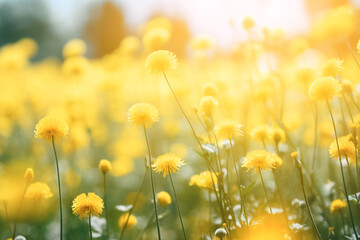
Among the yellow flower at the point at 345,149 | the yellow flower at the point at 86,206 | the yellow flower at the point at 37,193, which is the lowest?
the yellow flower at the point at 86,206

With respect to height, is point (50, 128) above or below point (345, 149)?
above

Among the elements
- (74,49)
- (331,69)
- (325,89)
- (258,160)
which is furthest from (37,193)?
(74,49)

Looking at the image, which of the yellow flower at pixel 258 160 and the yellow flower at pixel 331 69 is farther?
the yellow flower at pixel 331 69

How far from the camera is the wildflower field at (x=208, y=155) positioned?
1392 mm

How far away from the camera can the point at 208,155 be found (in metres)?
1.54

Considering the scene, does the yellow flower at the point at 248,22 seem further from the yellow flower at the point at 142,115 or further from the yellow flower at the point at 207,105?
the yellow flower at the point at 142,115

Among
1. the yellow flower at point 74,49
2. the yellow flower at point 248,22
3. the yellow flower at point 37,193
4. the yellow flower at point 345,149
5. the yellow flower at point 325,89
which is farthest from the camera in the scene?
the yellow flower at point 74,49

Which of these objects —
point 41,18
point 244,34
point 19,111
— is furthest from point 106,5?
point 244,34

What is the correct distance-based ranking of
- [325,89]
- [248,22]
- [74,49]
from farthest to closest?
1. [74,49]
2. [248,22]
3. [325,89]

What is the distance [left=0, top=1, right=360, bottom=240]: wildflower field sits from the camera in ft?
4.57

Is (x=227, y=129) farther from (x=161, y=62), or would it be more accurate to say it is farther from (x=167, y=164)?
(x=161, y=62)

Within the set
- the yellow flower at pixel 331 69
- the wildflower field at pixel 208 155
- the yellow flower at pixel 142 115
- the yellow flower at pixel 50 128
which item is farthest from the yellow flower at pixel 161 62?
the yellow flower at pixel 331 69

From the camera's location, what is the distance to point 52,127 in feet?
4.63

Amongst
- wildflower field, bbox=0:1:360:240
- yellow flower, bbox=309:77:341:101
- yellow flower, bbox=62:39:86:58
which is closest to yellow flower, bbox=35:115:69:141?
wildflower field, bbox=0:1:360:240
